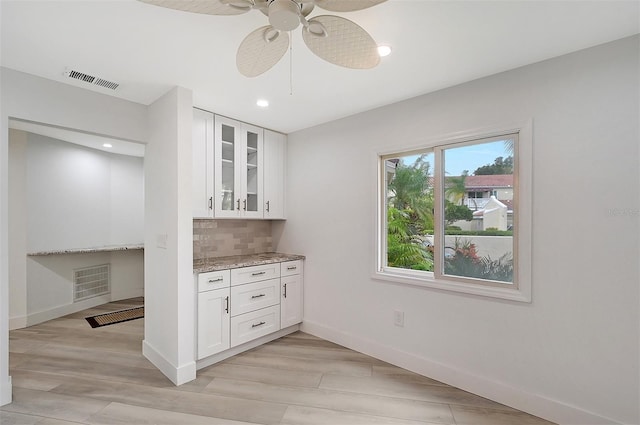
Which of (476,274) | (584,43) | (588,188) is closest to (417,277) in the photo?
(476,274)

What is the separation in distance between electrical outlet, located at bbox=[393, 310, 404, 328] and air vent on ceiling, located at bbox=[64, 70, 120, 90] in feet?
10.0

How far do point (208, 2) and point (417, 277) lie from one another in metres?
2.42

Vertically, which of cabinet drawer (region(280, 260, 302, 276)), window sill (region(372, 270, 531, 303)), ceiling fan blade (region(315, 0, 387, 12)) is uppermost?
ceiling fan blade (region(315, 0, 387, 12))

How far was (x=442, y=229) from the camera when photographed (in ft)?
8.32

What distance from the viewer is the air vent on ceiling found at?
85.0 inches

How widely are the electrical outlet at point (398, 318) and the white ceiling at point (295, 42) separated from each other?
1967mm

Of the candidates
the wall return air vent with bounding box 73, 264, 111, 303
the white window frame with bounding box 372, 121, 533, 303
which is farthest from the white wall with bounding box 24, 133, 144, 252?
the white window frame with bounding box 372, 121, 533, 303

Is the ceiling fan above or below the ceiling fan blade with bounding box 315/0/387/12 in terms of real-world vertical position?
below

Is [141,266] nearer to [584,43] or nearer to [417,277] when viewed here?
[417,277]

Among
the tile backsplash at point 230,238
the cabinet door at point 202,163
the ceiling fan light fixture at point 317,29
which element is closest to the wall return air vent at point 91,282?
the tile backsplash at point 230,238

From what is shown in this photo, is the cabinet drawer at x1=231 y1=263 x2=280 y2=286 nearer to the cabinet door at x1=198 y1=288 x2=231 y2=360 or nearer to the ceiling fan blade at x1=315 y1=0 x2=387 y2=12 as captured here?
the cabinet door at x1=198 y1=288 x2=231 y2=360

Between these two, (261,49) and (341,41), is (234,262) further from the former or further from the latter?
(341,41)

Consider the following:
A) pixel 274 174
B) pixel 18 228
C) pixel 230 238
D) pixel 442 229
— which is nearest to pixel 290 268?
pixel 230 238

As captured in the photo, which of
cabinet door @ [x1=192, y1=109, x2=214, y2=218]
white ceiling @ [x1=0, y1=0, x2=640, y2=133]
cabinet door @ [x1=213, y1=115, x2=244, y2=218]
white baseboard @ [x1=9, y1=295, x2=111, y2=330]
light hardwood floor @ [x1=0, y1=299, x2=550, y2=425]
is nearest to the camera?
white ceiling @ [x1=0, y1=0, x2=640, y2=133]
